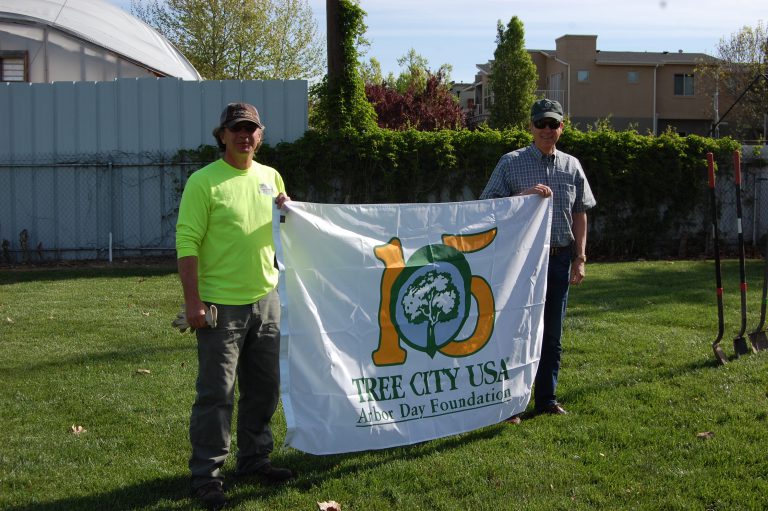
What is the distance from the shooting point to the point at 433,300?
5.11 metres

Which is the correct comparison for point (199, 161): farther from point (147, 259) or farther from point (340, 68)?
point (340, 68)

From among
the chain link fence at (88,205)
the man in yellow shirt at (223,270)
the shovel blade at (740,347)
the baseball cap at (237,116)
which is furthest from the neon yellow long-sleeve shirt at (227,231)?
the chain link fence at (88,205)

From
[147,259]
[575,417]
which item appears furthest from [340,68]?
[575,417]

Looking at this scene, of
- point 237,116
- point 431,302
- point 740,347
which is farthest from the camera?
point 740,347

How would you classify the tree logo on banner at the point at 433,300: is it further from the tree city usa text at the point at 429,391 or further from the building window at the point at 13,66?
the building window at the point at 13,66

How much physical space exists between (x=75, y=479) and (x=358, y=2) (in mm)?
13384

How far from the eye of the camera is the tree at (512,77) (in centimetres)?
4050

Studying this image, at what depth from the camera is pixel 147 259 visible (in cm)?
1642

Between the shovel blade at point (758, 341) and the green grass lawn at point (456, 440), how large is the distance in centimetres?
20

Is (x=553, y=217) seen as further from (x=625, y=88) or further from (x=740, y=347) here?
(x=625, y=88)

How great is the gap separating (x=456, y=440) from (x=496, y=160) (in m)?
11.7

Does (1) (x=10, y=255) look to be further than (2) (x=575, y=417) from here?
Yes

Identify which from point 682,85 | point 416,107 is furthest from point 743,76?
point 416,107

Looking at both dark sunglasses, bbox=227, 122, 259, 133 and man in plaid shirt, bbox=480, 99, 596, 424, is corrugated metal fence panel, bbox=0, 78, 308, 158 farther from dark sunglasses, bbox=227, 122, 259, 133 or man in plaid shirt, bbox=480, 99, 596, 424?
dark sunglasses, bbox=227, 122, 259, 133
